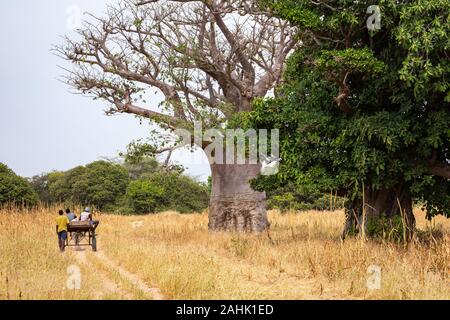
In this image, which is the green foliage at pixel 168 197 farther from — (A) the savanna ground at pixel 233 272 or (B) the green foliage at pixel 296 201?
(A) the savanna ground at pixel 233 272

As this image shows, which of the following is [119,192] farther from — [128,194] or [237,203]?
[237,203]

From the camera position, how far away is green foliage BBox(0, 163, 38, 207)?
2705cm

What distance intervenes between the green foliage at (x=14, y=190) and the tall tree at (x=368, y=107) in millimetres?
17254

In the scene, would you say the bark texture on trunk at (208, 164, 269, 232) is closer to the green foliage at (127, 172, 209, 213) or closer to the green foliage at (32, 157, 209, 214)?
the green foliage at (127, 172, 209, 213)

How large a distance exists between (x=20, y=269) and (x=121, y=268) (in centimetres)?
187

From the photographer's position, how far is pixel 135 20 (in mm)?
18281

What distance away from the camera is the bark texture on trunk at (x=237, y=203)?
18.4 m

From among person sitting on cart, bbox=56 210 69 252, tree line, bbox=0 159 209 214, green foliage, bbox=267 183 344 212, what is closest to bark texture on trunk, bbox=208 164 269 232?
person sitting on cart, bbox=56 210 69 252

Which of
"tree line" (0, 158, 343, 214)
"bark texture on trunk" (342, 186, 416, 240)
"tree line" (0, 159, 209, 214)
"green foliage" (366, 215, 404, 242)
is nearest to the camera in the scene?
"green foliage" (366, 215, 404, 242)

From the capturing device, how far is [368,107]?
12.8 meters

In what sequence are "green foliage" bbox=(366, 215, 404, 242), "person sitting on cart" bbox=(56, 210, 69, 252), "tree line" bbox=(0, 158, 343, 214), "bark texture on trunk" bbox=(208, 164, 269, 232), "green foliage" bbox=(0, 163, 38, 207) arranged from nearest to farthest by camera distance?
"green foliage" bbox=(366, 215, 404, 242), "person sitting on cart" bbox=(56, 210, 69, 252), "bark texture on trunk" bbox=(208, 164, 269, 232), "green foliage" bbox=(0, 163, 38, 207), "tree line" bbox=(0, 158, 343, 214)

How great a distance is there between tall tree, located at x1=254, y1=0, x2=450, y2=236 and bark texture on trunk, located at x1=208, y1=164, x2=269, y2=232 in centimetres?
486

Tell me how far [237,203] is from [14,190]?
44.2 feet

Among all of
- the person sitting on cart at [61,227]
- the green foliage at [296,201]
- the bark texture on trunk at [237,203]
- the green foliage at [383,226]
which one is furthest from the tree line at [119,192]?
the green foliage at [383,226]
